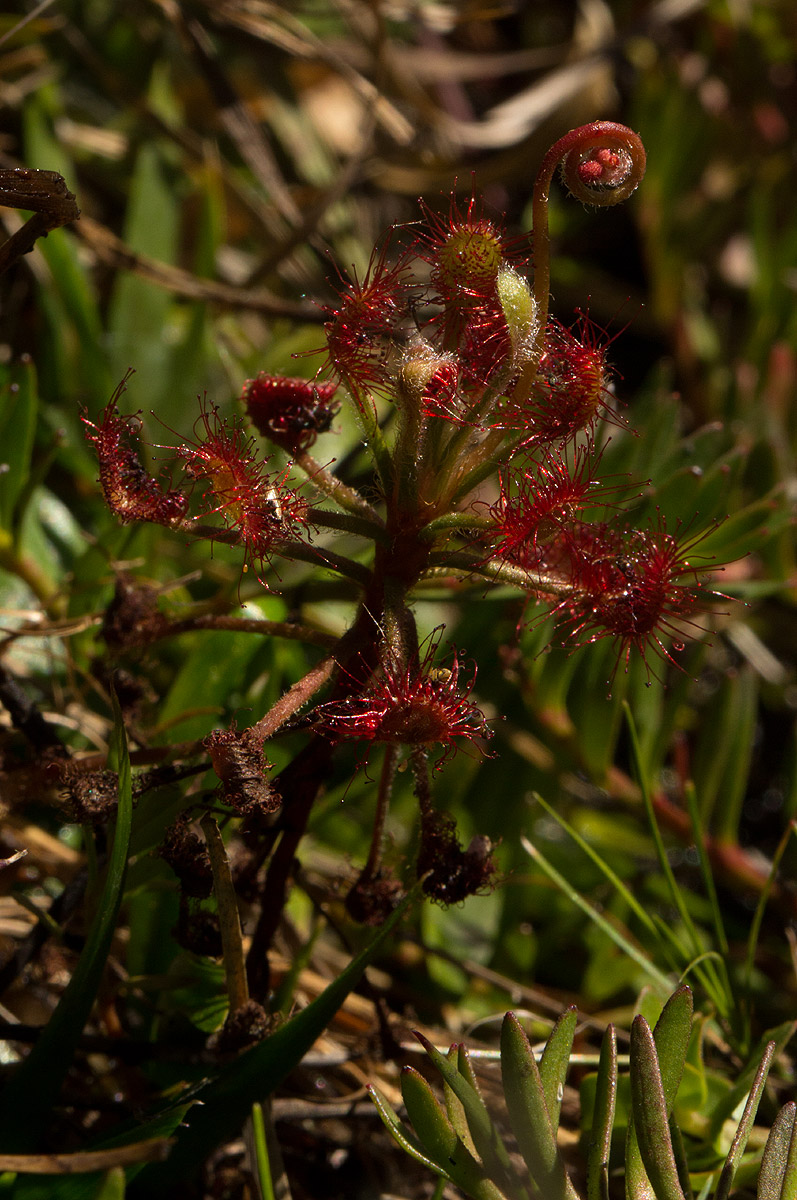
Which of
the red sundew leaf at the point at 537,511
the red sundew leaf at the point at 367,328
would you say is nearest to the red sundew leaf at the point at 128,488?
the red sundew leaf at the point at 367,328

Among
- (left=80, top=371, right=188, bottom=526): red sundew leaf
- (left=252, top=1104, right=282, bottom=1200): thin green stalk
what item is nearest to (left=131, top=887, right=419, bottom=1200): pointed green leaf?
(left=252, top=1104, right=282, bottom=1200): thin green stalk

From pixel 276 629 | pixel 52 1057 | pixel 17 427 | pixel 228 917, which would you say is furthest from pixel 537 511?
pixel 17 427

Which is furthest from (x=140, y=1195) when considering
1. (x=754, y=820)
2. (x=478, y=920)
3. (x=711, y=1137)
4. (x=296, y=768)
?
(x=754, y=820)

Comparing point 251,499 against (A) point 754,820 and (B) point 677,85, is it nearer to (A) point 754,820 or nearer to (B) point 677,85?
(A) point 754,820

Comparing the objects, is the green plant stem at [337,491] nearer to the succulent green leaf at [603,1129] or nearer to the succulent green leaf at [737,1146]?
the succulent green leaf at [603,1129]

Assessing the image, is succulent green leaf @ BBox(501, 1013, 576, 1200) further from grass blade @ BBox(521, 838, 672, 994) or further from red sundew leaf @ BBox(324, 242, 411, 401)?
red sundew leaf @ BBox(324, 242, 411, 401)
